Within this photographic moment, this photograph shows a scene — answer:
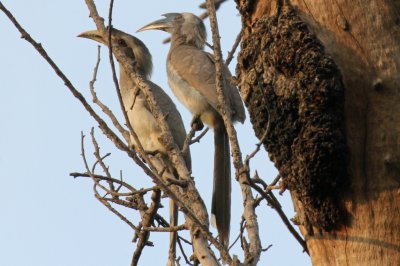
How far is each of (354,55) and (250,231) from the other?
91 cm

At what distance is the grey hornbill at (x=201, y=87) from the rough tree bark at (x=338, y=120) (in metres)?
2.31

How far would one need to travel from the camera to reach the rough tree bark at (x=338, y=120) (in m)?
2.44

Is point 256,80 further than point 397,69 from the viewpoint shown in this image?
Yes

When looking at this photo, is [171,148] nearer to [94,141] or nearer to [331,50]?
[94,141]

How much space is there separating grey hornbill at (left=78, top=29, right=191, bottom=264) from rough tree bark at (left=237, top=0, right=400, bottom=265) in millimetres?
2634

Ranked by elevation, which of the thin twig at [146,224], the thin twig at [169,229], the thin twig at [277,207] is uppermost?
the thin twig at [146,224]

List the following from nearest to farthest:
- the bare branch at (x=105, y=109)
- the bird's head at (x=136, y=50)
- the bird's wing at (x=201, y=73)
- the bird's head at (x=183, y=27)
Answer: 1. the bare branch at (x=105, y=109)
2. the bird's wing at (x=201, y=73)
3. the bird's head at (x=136, y=50)
4. the bird's head at (x=183, y=27)

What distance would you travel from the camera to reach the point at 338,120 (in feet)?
8.11

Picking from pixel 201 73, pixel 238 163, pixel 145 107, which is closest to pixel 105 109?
pixel 238 163

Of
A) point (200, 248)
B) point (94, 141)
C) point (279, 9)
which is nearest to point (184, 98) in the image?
point (94, 141)

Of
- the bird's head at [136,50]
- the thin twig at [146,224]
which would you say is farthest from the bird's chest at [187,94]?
the thin twig at [146,224]

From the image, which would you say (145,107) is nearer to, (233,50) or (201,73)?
(201,73)

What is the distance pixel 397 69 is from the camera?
253 centimetres

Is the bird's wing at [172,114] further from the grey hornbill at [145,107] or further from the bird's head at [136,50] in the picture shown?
the bird's head at [136,50]
